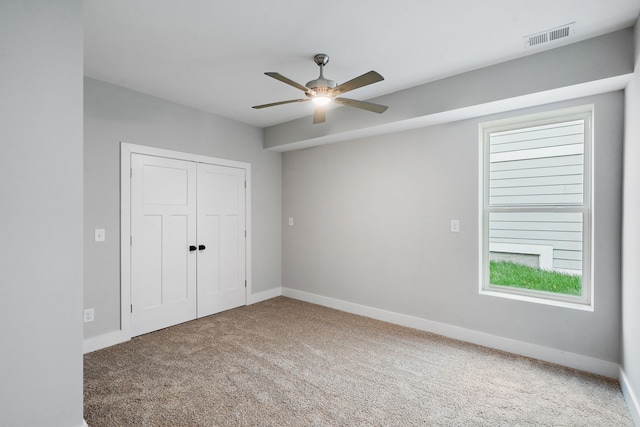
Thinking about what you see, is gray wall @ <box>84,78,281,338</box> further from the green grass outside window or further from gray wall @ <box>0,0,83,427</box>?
the green grass outside window

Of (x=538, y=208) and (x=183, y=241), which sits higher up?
(x=538, y=208)

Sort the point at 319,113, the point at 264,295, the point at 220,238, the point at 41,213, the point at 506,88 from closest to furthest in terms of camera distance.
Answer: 1. the point at 41,213
2. the point at 506,88
3. the point at 319,113
4. the point at 220,238
5. the point at 264,295

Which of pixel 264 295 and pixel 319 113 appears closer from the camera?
pixel 319 113

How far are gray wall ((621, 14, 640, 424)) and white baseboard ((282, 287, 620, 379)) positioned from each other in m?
0.21

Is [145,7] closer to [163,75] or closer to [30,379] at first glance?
[163,75]

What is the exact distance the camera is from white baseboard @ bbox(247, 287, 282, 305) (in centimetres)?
460

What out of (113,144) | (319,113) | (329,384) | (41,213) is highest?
(319,113)

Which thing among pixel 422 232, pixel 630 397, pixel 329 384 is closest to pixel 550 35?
pixel 422 232

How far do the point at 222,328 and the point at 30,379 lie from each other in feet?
6.83

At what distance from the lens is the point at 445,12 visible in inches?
80.6

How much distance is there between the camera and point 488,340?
10.3ft

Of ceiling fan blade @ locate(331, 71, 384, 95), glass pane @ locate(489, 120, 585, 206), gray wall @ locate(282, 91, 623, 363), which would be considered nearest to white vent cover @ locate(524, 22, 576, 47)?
gray wall @ locate(282, 91, 623, 363)

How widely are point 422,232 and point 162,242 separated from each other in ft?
9.59

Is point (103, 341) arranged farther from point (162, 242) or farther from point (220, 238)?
point (220, 238)
